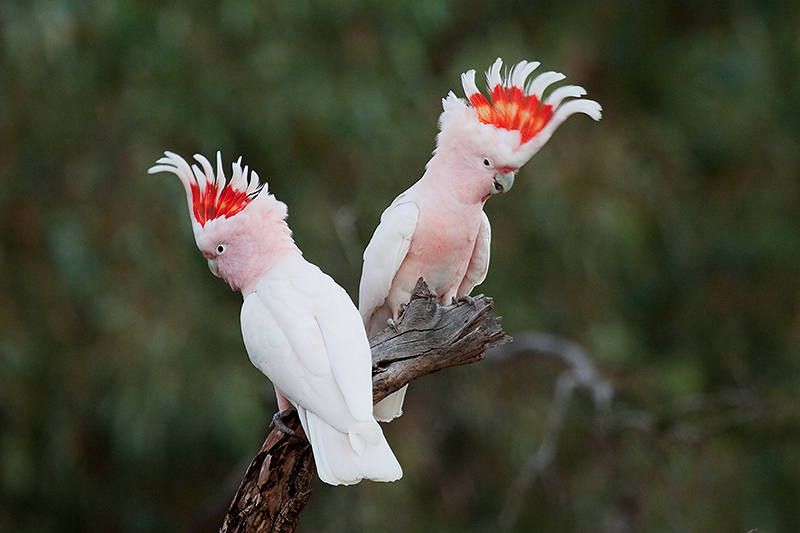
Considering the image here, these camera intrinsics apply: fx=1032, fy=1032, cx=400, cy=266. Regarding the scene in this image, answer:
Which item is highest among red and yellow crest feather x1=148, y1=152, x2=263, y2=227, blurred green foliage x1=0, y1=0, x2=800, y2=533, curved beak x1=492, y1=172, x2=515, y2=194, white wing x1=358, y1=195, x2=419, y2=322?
blurred green foliage x1=0, y1=0, x2=800, y2=533

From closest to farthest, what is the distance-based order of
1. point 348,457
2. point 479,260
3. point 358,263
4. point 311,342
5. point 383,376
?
point 348,457, point 311,342, point 383,376, point 479,260, point 358,263

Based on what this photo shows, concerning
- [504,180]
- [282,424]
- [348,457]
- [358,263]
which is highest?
[358,263]

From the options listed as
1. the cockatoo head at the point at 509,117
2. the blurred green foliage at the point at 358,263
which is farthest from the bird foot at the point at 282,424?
the blurred green foliage at the point at 358,263

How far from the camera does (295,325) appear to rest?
189cm

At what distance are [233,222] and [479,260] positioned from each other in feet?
2.02

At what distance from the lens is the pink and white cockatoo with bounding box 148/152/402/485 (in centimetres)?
179

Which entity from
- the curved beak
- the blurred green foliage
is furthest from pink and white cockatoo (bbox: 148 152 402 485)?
the blurred green foliage

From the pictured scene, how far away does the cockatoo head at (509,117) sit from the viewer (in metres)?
1.89

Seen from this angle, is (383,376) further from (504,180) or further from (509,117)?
(509,117)

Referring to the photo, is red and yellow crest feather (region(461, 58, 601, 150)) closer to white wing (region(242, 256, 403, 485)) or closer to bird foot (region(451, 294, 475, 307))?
bird foot (region(451, 294, 475, 307))

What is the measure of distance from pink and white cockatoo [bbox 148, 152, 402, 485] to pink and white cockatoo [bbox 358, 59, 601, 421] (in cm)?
24

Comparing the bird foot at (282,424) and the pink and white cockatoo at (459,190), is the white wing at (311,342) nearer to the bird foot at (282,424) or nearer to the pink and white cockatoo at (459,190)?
the bird foot at (282,424)

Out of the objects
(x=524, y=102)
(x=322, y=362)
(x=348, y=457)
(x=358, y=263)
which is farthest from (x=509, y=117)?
(x=358, y=263)

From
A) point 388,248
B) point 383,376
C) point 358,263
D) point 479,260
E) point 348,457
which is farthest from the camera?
point 358,263
